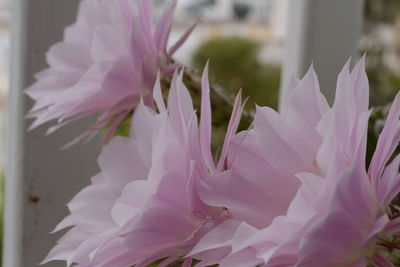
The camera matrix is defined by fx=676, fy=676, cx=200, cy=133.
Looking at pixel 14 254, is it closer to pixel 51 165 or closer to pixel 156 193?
pixel 51 165

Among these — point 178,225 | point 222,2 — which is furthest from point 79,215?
point 222,2

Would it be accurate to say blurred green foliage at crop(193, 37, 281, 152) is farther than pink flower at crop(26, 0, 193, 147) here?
Yes

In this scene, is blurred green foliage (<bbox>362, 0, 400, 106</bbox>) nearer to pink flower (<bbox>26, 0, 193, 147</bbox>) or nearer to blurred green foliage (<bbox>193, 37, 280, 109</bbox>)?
blurred green foliage (<bbox>193, 37, 280, 109</bbox>)

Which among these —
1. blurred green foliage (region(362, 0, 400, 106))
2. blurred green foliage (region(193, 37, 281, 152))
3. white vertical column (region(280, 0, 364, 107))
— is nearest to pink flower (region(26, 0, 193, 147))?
white vertical column (region(280, 0, 364, 107))

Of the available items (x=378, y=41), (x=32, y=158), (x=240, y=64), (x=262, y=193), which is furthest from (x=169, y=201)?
(x=240, y=64)

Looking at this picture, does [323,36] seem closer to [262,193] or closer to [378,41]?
[262,193]

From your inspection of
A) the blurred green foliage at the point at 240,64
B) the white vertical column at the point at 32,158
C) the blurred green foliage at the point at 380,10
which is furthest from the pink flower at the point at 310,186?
the blurred green foliage at the point at 240,64
